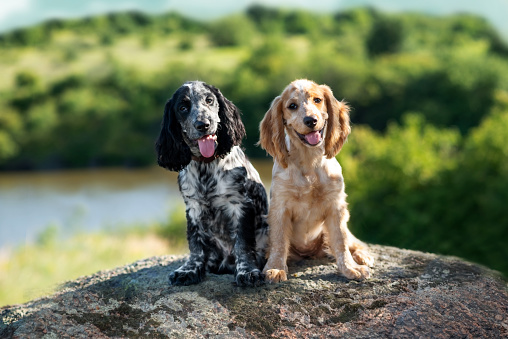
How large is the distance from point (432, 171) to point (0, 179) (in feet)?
128

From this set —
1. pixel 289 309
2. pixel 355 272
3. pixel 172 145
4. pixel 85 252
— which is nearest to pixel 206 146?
pixel 172 145

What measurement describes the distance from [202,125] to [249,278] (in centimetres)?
151

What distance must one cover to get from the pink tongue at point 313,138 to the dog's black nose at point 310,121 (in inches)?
3.8

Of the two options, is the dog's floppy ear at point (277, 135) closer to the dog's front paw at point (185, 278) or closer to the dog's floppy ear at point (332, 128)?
the dog's floppy ear at point (332, 128)

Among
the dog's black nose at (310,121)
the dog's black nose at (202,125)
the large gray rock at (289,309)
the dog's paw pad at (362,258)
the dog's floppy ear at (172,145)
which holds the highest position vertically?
the dog's black nose at (310,121)

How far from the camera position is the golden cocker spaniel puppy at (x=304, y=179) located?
5.10 meters

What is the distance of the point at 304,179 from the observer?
5.12 meters

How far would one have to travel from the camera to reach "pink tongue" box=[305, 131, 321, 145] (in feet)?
15.9

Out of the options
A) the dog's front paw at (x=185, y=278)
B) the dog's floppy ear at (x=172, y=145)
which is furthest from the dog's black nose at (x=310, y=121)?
the dog's front paw at (x=185, y=278)

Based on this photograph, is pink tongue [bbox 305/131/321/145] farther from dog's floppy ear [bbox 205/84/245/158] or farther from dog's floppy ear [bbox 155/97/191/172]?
dog's floppy ear [bbox 155/97/191/172]

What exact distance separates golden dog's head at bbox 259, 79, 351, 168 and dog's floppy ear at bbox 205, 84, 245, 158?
258mm

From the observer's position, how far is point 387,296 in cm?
497

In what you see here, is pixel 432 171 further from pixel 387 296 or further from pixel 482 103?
pixel 482 103

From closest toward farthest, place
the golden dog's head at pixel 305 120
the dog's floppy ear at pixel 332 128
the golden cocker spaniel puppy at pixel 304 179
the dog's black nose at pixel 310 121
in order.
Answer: the dog's black nose at pixel 310 121 → the golden dog's head at pixel 305 120 → the golden cocker spaniel puppy at pixel 304 179 → the dog's floppy ear at pixel 332 128
